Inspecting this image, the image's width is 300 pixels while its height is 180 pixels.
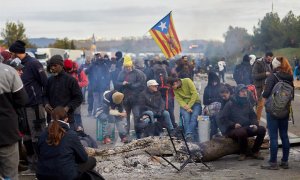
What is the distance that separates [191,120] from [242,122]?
1841 millimetres

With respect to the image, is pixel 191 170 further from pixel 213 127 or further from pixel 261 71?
pixel 261 71

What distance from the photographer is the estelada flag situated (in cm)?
1527

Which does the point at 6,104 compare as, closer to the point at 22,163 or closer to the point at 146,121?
the point at 22,163

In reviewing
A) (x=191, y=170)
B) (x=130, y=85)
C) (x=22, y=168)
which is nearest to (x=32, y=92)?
(x=22, y=168)

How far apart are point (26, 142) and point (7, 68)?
263 cm

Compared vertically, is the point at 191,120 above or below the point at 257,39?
below

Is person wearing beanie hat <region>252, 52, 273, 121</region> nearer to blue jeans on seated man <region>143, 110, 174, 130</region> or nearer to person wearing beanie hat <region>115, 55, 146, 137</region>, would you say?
person wearing beanie hat <region>115, 55, 146, 137</region>

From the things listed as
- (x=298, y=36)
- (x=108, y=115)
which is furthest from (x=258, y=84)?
(x=298, y=36)

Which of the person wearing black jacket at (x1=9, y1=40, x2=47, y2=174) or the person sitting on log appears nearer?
the person wearing black jacket at (x1=9, y1=40, x2=47, y2=174)

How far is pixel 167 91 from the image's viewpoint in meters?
12.7

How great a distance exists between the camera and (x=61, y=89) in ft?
26.6

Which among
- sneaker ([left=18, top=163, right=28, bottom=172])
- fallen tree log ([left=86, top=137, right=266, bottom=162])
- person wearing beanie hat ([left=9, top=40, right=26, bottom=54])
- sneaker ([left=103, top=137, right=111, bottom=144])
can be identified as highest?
person wearing beanie hat ([left=9, top=40, right=26, bottom=54])

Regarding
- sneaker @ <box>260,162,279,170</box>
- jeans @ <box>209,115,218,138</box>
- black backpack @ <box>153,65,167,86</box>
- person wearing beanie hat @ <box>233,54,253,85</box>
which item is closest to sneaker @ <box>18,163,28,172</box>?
sneaker @ <box>260,162,279,170</box>

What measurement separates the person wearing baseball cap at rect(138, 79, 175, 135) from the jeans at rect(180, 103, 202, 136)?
30 cm
